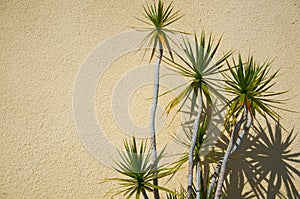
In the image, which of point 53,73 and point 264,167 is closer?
point 264,167

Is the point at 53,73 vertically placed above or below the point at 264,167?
above

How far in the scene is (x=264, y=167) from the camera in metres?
2.72

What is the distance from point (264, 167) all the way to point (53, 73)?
5.57 ft

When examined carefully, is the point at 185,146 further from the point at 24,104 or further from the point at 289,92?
the point at 24,104

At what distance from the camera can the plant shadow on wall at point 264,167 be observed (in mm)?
2705

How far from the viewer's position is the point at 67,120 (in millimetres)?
2816

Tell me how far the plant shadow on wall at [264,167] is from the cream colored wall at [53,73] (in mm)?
663

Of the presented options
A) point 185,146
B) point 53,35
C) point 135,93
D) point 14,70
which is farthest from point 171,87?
point 14,70

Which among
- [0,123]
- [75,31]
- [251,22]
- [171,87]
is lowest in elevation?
[0,123]

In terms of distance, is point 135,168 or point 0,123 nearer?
point 135,168

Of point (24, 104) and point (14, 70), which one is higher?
point (14, 70)

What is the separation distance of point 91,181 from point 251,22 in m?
1.65

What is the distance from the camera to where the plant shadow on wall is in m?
2.71

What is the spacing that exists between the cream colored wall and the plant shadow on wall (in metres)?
0.66
